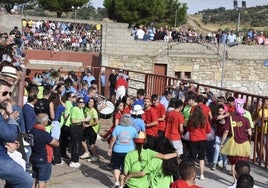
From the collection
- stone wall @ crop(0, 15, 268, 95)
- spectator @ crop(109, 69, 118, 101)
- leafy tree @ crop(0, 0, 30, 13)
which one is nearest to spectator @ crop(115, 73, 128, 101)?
spectator @ crop(109, 69, 118, 101)

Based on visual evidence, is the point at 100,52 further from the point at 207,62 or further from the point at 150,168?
the point at 150,168

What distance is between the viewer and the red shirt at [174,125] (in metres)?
11.1

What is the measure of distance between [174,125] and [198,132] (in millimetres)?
524

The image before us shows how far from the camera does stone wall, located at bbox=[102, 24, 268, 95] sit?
25906 millimetres

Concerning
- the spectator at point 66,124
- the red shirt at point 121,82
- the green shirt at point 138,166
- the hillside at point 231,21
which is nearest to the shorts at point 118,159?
the green shirt at point 138,166

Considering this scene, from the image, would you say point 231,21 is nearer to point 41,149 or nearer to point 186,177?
point 41,149

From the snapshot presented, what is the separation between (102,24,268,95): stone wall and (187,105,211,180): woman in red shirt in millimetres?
14703

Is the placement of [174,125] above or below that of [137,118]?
below

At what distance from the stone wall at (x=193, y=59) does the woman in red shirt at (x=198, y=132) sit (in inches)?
579

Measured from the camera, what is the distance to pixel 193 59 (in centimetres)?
2827

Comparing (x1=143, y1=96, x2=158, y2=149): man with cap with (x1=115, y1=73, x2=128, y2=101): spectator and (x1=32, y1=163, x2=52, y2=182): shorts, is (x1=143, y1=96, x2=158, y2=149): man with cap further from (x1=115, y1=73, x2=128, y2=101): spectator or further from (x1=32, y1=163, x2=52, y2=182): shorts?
(x1=115, y1=73, x2=128, y2=101): spectator

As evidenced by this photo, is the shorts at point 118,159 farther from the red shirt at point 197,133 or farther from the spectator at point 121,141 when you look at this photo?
the red shirt at point 197,133

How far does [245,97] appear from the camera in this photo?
41.7 ft

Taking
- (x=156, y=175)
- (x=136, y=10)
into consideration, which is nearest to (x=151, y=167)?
(x=156, y=175)
